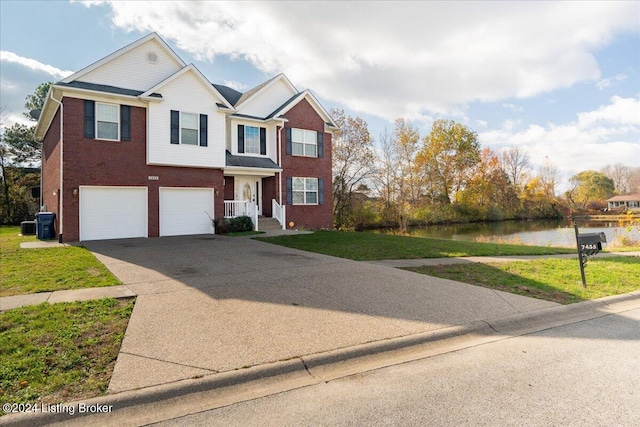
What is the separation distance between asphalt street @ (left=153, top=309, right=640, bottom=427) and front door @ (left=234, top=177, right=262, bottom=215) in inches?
681

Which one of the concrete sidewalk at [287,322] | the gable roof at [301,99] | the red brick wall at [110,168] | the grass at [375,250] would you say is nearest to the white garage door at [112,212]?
the red brick wall at [110,168]

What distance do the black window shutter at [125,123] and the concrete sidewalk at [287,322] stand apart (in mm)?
9123

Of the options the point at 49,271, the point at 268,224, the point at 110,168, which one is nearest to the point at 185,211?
the point at 110,168

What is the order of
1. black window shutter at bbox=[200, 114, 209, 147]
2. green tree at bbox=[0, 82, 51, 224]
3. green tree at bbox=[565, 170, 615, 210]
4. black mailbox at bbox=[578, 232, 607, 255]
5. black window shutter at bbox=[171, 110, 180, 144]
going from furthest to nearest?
green tree at bbox=[565, 170, 615, 210] < green tree at bbox=[0, 82, 51, 224] < black window shutter at bbox=[200, 114, 209, 147] < black window shutter at bbox=[171, 110, 180, 144] < black mailbox at bbox=[578, 232, 607, 255]

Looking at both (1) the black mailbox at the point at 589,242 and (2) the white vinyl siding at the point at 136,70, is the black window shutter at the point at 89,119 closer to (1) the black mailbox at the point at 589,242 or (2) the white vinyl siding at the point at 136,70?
(2) the white vinyl siding at the point at 136,70

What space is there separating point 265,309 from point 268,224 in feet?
47.4

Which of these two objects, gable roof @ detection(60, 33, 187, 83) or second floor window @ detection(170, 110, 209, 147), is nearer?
gable roof @ detection(60, 33, 187, 83)

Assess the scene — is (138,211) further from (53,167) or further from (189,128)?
(53,167)

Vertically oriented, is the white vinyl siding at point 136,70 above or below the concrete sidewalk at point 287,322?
above

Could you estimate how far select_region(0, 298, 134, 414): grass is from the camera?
122 inches

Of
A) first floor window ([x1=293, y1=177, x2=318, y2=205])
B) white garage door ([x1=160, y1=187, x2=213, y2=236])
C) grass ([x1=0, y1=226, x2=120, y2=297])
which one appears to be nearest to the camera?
grass ([x1=0, y1=226, x2=120, y2=297])

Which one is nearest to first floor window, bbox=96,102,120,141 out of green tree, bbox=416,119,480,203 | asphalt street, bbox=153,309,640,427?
asphalt street, bbox=153,309,640,427

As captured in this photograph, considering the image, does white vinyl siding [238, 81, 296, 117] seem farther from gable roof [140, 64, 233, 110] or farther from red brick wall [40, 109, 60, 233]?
red brick wall [40, 109, 60, 233]

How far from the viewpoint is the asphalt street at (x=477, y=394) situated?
2832mm
